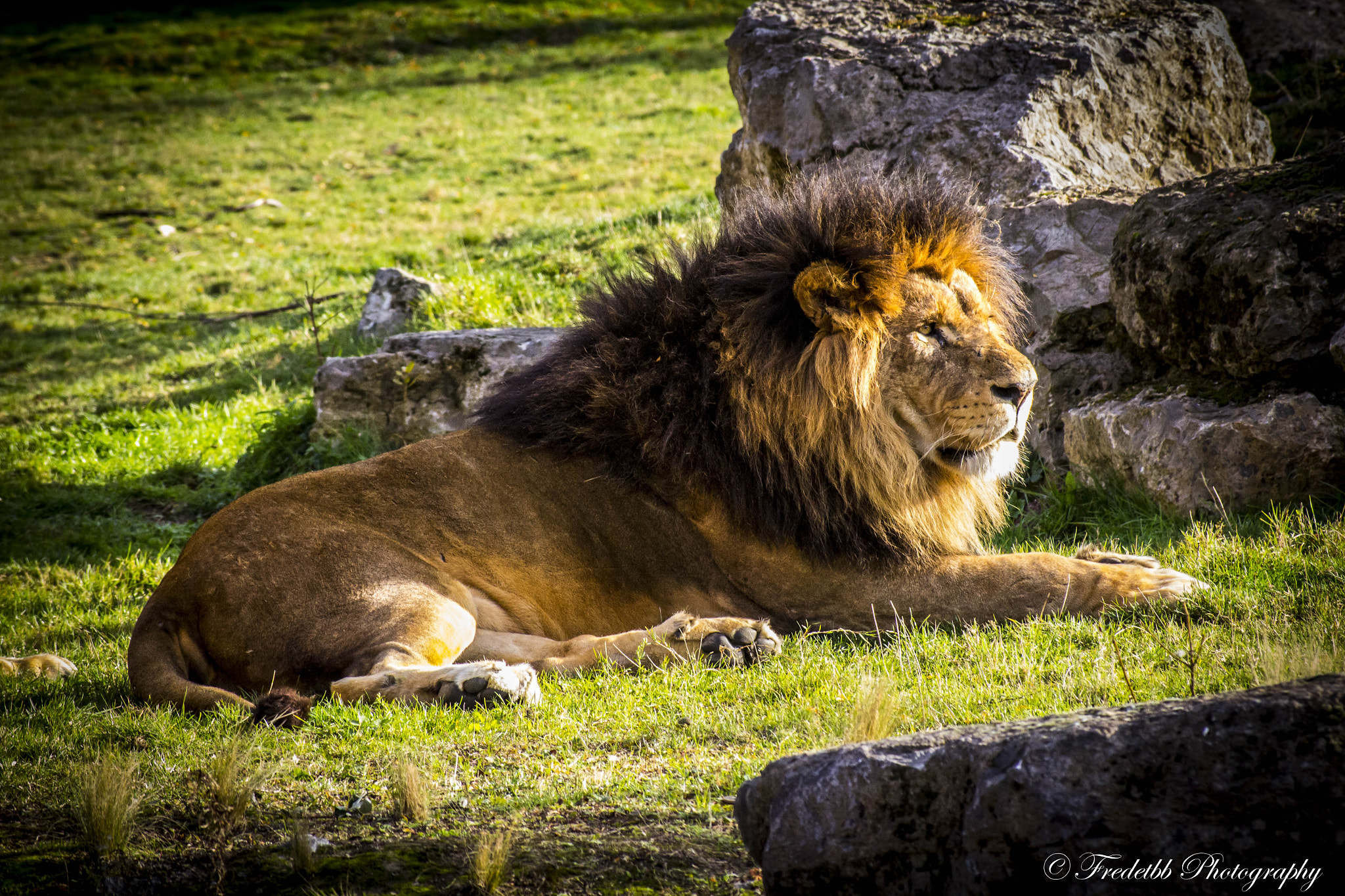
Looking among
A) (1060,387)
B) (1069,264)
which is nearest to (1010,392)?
(1060,387)

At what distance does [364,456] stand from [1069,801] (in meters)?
6.53

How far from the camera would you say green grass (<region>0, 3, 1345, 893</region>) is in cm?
294

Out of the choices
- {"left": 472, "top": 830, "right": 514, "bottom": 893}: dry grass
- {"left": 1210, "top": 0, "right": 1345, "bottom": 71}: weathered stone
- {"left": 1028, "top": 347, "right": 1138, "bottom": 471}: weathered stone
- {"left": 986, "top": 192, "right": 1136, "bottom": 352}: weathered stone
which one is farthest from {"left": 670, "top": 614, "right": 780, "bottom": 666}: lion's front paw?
{"left": 1210, "top": 0, "right": 1345, "bottom": 71}: weathered stone

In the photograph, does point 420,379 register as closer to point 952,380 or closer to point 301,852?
point 952,380

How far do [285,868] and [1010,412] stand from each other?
3.23 metres

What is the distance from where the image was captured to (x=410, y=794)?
2.98 meters

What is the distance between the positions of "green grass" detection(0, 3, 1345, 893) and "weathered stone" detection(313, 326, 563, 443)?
27 cm

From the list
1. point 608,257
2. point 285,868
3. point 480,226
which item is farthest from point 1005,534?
point 480,226

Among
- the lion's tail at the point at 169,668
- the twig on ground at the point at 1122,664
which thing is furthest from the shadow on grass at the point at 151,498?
the twig on ground at the point at 1122,664

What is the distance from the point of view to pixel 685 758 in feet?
10.9

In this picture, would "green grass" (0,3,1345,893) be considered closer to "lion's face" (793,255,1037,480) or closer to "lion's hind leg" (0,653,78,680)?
"lion's hind leg" (0,653,78,680)

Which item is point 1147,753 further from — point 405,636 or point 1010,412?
point 405,636

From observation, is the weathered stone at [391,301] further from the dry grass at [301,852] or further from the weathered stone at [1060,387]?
the dry grass at [301,852]

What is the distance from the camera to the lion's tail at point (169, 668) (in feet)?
13.0
